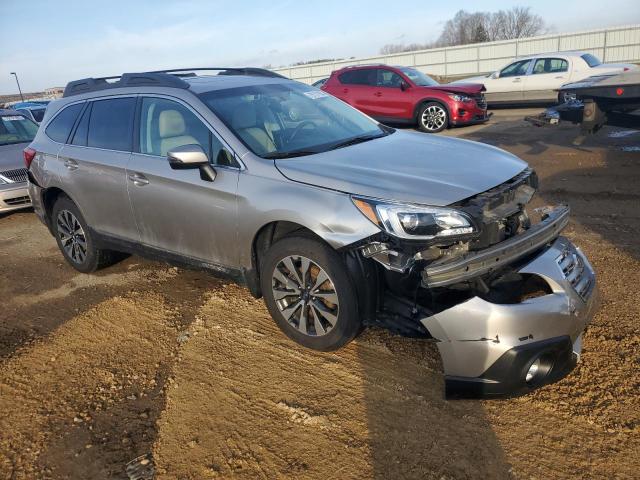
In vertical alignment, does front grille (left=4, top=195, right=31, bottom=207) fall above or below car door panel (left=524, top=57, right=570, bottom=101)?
below

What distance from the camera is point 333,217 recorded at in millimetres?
3080

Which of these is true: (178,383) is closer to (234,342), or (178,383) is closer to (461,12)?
(234,342)

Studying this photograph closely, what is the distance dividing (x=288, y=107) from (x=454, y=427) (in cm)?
276

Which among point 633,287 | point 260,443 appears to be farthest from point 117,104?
point 633,287

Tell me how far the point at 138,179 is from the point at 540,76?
14543mm

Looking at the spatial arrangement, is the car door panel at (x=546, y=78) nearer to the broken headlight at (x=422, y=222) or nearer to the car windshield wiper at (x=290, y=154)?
the car windshield wiper at (x=290, y=154)

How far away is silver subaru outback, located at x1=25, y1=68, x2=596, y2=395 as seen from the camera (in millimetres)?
2785

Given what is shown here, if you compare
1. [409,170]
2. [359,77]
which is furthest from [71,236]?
[359,77]

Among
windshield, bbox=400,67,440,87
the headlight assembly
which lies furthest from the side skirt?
windshield, bbox=400,67,440,87

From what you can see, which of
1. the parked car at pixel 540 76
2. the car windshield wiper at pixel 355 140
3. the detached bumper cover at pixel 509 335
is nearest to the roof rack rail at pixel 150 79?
the car windshield wiper at pixel 355 140

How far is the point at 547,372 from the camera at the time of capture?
280 cm

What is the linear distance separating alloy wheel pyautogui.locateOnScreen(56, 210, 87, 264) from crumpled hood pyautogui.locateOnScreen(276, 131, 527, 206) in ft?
9.18

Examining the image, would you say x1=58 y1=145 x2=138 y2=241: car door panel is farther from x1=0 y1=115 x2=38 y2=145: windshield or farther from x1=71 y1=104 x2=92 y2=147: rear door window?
x1=0 y1=115 x2=38 y2=145: windshield

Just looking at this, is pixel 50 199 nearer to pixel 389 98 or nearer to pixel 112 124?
pixel 112 124
